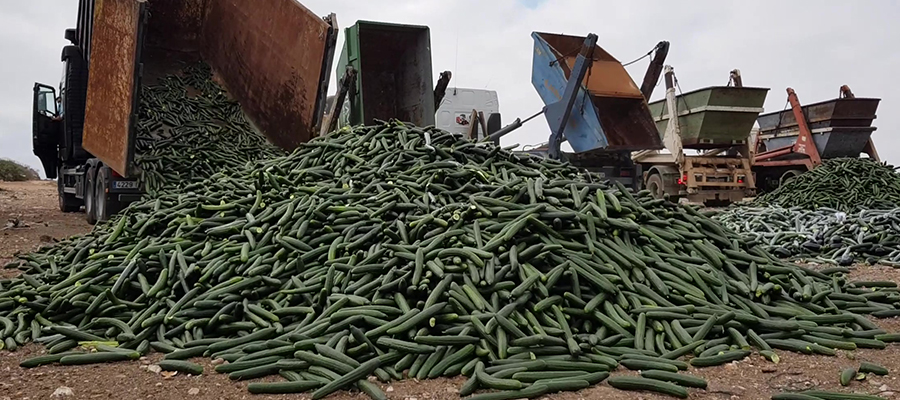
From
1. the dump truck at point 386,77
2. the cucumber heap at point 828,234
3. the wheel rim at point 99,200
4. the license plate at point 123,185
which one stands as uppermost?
the dump truck at point 386,77

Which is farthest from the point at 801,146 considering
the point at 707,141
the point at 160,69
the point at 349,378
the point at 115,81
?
the point at 349,378

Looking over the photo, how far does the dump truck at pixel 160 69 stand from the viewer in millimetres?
7879

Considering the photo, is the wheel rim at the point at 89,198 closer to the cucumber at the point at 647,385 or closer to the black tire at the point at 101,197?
the black tire at the point at 101,197

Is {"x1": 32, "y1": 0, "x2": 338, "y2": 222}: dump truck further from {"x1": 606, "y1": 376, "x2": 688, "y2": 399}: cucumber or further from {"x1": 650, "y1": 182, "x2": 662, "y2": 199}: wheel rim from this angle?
{"x1": 650, "y1": 182, "x2": 662, "y2": 199}: wheel rim

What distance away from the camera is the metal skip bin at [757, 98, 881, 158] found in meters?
13.4

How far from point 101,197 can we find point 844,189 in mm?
10824

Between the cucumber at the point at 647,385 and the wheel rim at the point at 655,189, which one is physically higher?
the wheel rim at the point at 655,189

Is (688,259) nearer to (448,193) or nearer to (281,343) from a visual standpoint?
(448,193)

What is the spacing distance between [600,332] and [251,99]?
7291 millimetres

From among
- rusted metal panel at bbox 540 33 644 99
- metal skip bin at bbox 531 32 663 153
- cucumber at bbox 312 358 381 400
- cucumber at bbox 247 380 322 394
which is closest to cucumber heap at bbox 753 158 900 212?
metal skip bin at bbox 531 32 663 153

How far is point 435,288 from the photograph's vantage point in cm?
375

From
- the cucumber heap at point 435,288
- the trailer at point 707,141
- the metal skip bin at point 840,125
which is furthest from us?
the metal skip bin at point 840,125

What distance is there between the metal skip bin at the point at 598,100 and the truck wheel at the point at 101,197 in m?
7.04

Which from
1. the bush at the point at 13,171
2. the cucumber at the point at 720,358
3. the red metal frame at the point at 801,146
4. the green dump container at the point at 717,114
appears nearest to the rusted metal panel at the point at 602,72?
the green dump container at the point at 717,114
